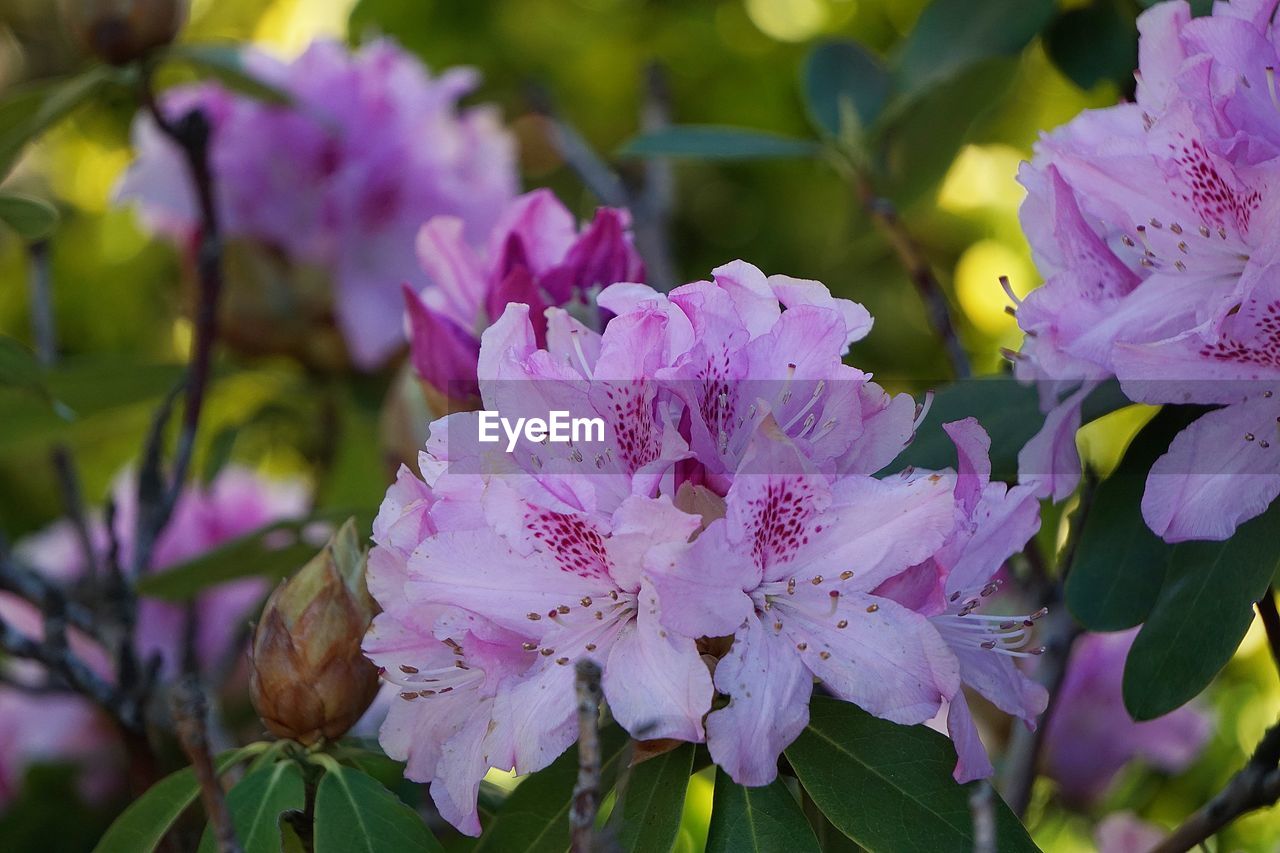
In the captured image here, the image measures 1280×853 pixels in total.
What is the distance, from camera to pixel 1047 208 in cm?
62

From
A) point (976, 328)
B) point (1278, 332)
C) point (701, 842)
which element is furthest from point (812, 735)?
point (976, 328)

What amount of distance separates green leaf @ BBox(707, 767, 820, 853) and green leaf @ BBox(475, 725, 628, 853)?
0.18ft

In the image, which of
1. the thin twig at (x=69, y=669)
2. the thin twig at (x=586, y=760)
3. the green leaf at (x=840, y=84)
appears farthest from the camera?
the green leaf at (x=840, y=84)

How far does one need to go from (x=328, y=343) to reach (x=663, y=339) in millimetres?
829

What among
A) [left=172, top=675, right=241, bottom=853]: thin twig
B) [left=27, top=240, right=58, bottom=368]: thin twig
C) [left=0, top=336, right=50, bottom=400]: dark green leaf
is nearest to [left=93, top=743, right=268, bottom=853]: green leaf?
[left=172, top=675, right=241, bottom=853]: thin twig

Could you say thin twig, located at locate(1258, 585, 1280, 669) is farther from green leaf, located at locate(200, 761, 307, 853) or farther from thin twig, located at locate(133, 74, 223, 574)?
thin twig, located at locate(133, 74, 223, 574)

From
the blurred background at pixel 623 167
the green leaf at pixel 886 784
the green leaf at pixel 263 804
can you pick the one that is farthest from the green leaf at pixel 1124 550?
the blurred background at pixel 623 167

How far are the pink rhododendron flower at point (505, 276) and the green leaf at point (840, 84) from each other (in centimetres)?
33

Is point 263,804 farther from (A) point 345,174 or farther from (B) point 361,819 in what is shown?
(A) point 345,174

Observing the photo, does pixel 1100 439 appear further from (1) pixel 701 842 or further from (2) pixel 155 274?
(2) pixel 155 274

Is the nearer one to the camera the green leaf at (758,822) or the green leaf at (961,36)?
the green leaf at (758,822)

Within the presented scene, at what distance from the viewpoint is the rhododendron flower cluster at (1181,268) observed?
0.54 meters

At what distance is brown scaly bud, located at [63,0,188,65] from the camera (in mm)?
974

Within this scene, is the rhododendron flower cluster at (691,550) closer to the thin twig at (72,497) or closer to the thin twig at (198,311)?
the thin twig at (198,311)
